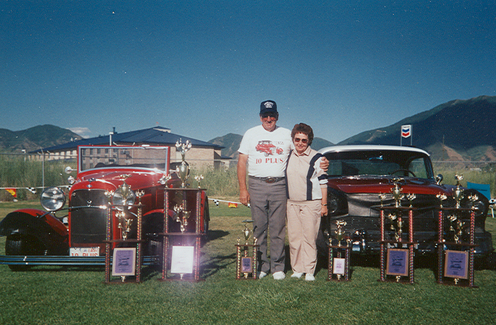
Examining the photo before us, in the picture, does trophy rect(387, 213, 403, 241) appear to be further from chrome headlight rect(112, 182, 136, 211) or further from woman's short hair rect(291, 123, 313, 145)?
chrome headlight rect(112, 182, 136, 211)

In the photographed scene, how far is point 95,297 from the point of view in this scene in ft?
11.0

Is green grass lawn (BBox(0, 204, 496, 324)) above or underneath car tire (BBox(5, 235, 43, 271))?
underneath

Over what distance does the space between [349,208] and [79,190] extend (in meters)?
3.54

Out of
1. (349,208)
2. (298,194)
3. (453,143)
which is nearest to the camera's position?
(298,194)

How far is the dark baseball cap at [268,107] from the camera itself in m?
3.94

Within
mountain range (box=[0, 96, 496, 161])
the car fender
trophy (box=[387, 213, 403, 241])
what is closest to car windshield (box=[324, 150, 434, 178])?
trophy (box=[387, 213, 403, 241])

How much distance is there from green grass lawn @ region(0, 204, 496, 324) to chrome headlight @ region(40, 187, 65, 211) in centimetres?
84

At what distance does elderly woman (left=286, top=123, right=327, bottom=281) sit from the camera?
3.92 m

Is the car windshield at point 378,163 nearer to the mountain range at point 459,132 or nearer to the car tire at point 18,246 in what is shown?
the car tire at point 18,246

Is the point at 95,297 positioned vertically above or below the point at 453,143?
below

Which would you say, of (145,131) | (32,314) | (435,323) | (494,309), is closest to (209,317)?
(32,314)

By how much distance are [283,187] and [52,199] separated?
3.02 metres

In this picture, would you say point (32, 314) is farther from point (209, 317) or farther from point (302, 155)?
point (302, 155)

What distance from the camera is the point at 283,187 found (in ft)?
13.1
